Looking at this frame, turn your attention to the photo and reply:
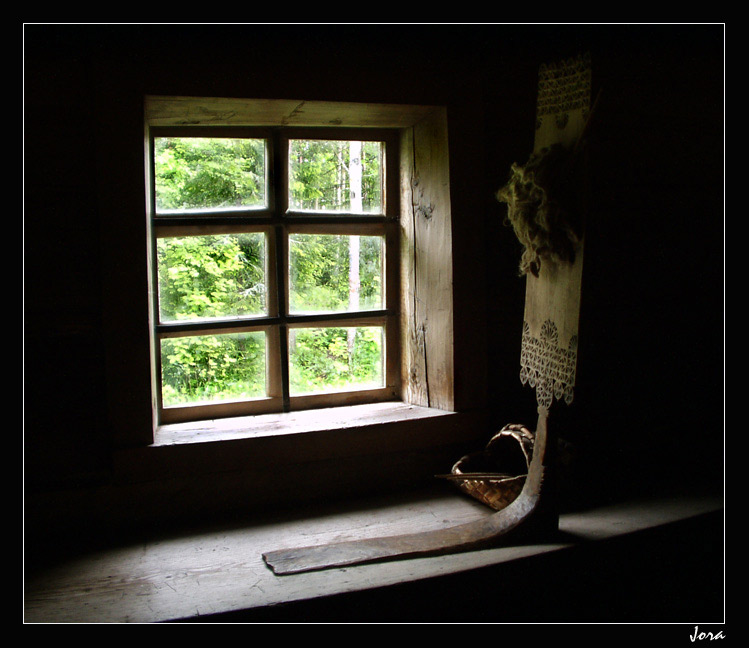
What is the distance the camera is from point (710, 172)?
71.0 inches

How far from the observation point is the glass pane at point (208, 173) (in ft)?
4.94

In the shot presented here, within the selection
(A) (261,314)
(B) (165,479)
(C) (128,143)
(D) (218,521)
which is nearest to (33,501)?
(B) (165,479)

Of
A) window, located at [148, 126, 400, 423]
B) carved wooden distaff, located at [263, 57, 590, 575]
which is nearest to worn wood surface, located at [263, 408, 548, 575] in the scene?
carved wooden distaff, located at [263, 57, 590, 575]

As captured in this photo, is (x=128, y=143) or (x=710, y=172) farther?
(x=710, y=172)

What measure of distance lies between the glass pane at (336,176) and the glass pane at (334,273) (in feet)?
0.30

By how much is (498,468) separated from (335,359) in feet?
1.78

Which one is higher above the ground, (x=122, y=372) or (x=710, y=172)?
(x=710, y=172)

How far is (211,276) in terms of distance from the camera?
1.57m

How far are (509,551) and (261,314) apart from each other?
87 centimetres

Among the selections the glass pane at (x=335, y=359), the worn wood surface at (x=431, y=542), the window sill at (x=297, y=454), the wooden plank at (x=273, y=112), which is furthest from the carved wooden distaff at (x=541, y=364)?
the glass pane at (x=335, y=359)

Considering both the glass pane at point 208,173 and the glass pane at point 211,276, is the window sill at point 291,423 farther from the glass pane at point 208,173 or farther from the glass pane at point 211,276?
the glass pane at point 208,173

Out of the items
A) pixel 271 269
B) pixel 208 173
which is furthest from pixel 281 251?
pixel 208 173

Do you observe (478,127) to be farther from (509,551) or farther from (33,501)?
(33,501)

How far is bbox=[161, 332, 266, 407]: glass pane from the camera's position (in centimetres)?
155
